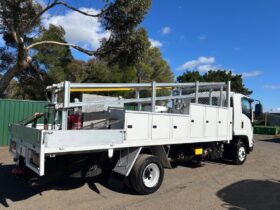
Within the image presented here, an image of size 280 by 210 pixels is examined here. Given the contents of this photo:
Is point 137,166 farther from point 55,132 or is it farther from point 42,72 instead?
point 42,72

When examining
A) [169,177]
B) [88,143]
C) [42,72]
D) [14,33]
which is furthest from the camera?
[42,72]

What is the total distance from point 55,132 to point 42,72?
21249mm

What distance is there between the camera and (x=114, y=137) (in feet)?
22.1

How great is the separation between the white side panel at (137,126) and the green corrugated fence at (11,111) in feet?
32.1

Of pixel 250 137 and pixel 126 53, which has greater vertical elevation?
pixel 126 53

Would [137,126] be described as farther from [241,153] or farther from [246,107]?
[246,107]

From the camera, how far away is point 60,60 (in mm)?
26219

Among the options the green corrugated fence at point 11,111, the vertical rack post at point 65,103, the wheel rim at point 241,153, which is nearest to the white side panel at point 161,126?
the vertical rack post at point 65,103

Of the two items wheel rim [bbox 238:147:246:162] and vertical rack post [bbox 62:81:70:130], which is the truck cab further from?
vertical rack post [bbox 62:81:70:130]

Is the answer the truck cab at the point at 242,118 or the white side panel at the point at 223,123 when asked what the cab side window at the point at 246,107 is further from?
the white side panel at the point at 223,123

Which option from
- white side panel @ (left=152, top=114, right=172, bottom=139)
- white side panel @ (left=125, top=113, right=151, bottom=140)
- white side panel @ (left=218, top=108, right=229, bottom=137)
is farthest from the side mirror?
white side panel @ (left=125, top=113, right=151, bottom=140)

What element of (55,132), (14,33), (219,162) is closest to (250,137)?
(219,162)

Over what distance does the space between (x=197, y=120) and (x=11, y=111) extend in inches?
383

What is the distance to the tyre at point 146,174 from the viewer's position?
Result: 23.1 feet
